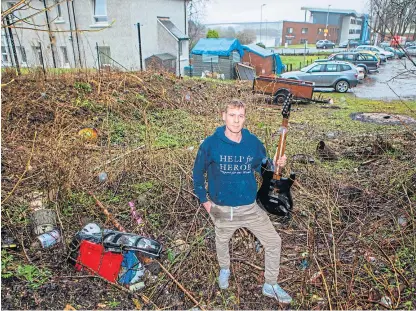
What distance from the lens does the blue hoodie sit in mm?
2309

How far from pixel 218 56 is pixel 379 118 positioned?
32.9ft

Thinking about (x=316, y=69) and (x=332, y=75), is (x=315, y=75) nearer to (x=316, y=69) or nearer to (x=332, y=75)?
(x=316, y=69)

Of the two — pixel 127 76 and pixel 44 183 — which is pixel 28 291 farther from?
pixel 127 76

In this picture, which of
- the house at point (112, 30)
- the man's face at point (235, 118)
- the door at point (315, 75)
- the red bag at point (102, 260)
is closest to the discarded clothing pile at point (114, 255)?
the red bag at point (102, 260)

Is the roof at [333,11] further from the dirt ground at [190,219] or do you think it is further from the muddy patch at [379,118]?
the dirt ground at [190,219]

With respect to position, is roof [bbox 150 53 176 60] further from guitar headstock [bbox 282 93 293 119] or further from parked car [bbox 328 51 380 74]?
guitar headstock [bbox 282 93 293 119]

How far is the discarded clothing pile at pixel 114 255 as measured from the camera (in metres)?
2.63

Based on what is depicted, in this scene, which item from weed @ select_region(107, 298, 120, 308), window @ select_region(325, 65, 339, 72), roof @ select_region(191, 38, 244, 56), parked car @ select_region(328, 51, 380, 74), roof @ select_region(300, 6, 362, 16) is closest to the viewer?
weed @ select_region(107, 298, 120, 308)

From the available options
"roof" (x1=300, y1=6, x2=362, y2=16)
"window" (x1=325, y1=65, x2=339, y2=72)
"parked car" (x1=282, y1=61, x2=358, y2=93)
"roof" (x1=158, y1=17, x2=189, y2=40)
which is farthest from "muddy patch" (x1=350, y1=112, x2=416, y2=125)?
"roof" (x1=300, y1=6, x2=362, y2=16)

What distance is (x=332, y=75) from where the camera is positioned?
48.3 feet

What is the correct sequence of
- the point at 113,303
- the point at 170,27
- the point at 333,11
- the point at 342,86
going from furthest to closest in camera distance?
the point at 333,11, the point at 170,27, the point at 342,86, the point at 113,303

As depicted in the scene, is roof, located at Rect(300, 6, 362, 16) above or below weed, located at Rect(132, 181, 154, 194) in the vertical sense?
above

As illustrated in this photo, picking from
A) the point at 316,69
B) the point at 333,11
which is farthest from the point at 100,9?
the point at 333,11

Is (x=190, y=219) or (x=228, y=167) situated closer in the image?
(x=228, y=167)
